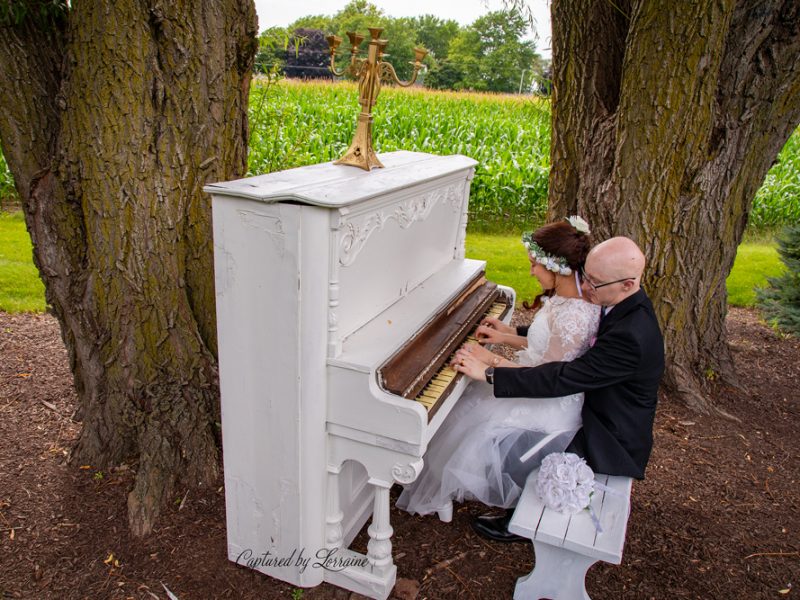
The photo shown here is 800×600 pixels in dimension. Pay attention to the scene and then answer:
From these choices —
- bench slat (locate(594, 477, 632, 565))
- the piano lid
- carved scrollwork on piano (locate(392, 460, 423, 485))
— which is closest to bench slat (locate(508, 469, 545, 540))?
bench slat (locate(594, 477, 632, 565))

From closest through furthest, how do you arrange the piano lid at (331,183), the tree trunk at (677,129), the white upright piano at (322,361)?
the piano lid at (331,183), the white upright piano at (322,361), the tree trunk at (677,129)

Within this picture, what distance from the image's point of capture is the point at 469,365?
3.10 m

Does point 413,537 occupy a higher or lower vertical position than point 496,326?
lower

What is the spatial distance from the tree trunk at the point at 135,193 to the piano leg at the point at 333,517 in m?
0.94

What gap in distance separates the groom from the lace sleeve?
0.06m

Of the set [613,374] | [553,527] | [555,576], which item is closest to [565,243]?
[613,374]

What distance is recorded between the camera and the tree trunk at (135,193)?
3.06 m

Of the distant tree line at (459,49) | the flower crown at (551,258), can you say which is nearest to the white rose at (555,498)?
the flower crown at (551,258)

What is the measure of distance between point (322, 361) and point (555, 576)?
1.55m

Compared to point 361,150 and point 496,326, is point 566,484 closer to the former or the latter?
point 496,326

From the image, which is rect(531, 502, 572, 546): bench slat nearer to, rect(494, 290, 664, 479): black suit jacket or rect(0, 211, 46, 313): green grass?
rect(494, 290, 664, 479): black suit jacket

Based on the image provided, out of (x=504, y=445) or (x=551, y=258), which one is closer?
(x=551, y=258)

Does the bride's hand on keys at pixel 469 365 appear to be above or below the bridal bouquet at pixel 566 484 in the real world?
above

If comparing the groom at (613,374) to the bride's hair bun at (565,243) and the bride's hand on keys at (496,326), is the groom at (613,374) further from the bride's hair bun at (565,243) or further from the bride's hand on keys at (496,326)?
the bride's hand on keys at (496,326)
